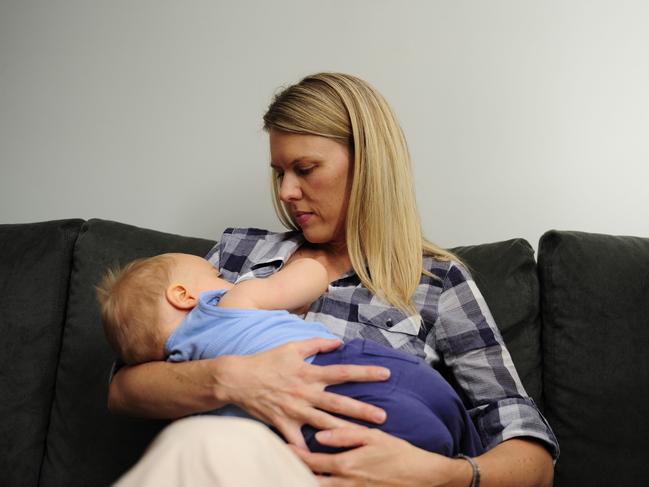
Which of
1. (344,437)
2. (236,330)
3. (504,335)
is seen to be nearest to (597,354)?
(504,335)

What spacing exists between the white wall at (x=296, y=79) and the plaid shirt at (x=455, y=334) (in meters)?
0.53

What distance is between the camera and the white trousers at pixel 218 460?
0.78 m

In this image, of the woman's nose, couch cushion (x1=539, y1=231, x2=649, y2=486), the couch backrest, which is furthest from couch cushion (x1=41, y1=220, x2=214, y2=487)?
couch cushion (x1=539, y1=231, x2=649, y2=486)

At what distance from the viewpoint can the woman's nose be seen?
1.46 metres

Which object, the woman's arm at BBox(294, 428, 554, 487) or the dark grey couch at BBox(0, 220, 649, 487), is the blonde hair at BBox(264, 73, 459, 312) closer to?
the dark grey couch at BBox(0, 220, 649, 487)

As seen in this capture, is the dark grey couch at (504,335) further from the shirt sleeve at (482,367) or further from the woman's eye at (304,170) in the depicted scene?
the woman's eye at (304,170)

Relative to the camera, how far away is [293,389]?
1053 millimetres

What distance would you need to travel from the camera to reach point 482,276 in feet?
5.17

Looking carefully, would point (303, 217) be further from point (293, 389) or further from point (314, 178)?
point (293, 389)

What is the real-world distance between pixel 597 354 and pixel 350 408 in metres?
0.73

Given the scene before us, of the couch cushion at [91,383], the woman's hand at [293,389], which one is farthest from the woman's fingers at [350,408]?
the couch cushion at [91,383]

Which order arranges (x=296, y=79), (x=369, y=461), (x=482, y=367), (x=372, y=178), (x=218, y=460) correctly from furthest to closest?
(x=296, y=79) < (x=372, y=178) < (x=482, y=367) < (x=369, y=461) < (x=218, y=460)

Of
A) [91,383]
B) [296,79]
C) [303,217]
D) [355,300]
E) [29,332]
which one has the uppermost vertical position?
[296,79]

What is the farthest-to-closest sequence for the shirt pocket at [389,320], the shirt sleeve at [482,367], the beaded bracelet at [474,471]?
1. the shirt pocket at [389,320]
2. the shirt sleeve at [482,367]
3. the beaded bracelet at [474,471]
